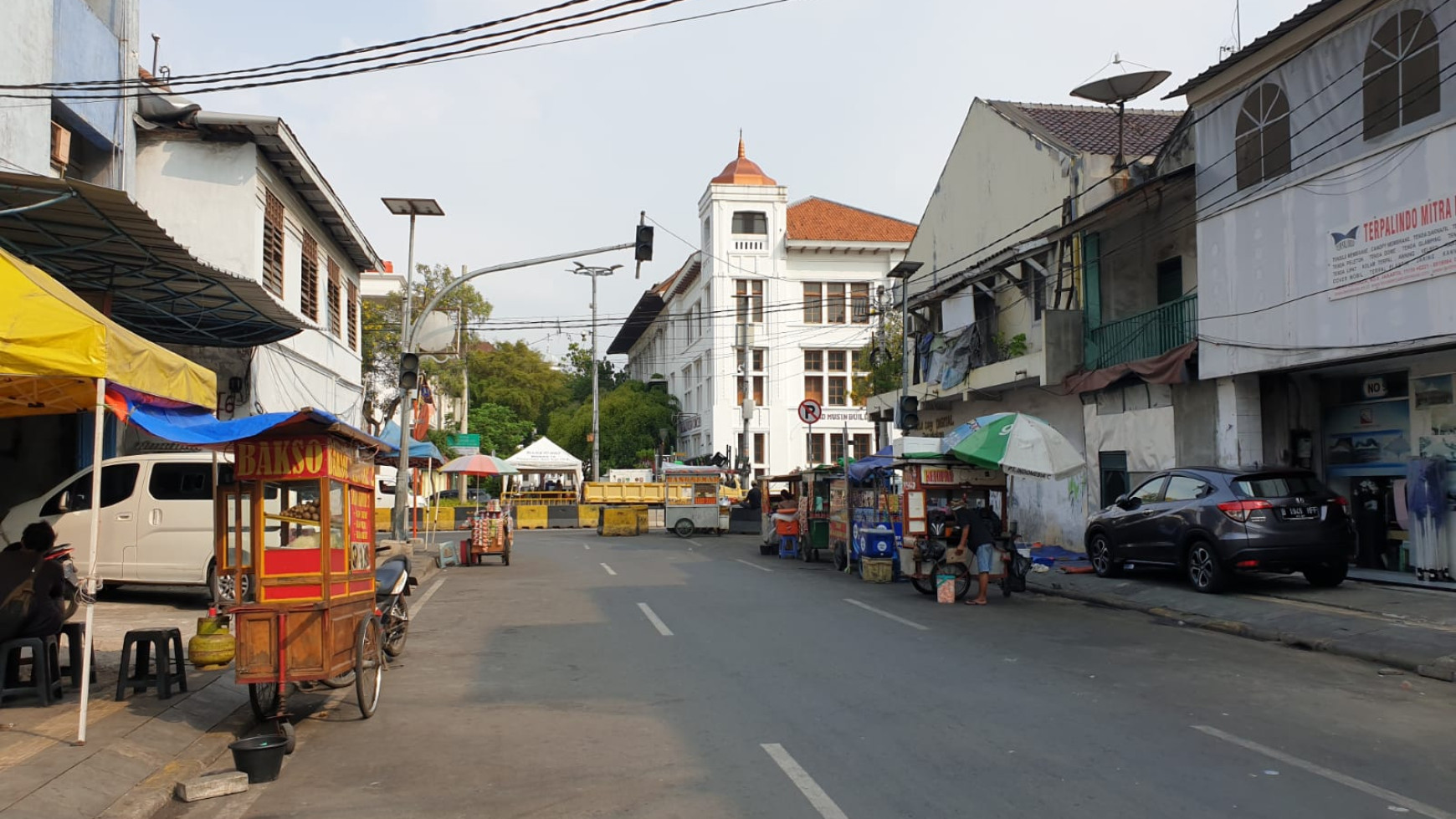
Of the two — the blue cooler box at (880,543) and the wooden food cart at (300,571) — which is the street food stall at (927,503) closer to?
the blue cooler box at (880,543)

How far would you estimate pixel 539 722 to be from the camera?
7961mm

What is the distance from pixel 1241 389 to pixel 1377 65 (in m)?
5.17

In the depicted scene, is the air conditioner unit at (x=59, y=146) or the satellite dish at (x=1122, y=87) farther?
the satellite dish at (x=1122, y=87)

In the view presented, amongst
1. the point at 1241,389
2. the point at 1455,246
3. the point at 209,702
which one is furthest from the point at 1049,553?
the point at 209,702

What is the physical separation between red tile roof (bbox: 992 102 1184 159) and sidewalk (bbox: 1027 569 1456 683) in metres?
10.6

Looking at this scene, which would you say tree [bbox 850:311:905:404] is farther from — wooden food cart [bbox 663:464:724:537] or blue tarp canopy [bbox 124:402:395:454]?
blue tarp canopy [bbox 124:402:395:454]

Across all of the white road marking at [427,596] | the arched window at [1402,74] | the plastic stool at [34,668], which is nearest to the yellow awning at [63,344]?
the plastic stool at [34,668]

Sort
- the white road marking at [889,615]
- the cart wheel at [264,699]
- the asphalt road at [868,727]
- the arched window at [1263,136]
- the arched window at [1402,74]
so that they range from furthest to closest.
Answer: the arched window at [1263,136]
the arched window at [1402,74]
the white road marking at [889,615]
the cart wheel at [264,699]
the asphalt road at [868,727]

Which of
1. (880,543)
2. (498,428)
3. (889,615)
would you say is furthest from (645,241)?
(498,428)

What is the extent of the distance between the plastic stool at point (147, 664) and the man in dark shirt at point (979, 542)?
10.1m

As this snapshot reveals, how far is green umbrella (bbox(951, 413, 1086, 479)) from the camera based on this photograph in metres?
15.4

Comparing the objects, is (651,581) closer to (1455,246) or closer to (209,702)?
(209,702)

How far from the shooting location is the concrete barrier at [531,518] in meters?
41.9

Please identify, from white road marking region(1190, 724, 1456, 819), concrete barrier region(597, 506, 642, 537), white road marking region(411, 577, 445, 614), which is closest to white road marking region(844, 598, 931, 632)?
white road marking region(1190, 724, 1456, 819)
